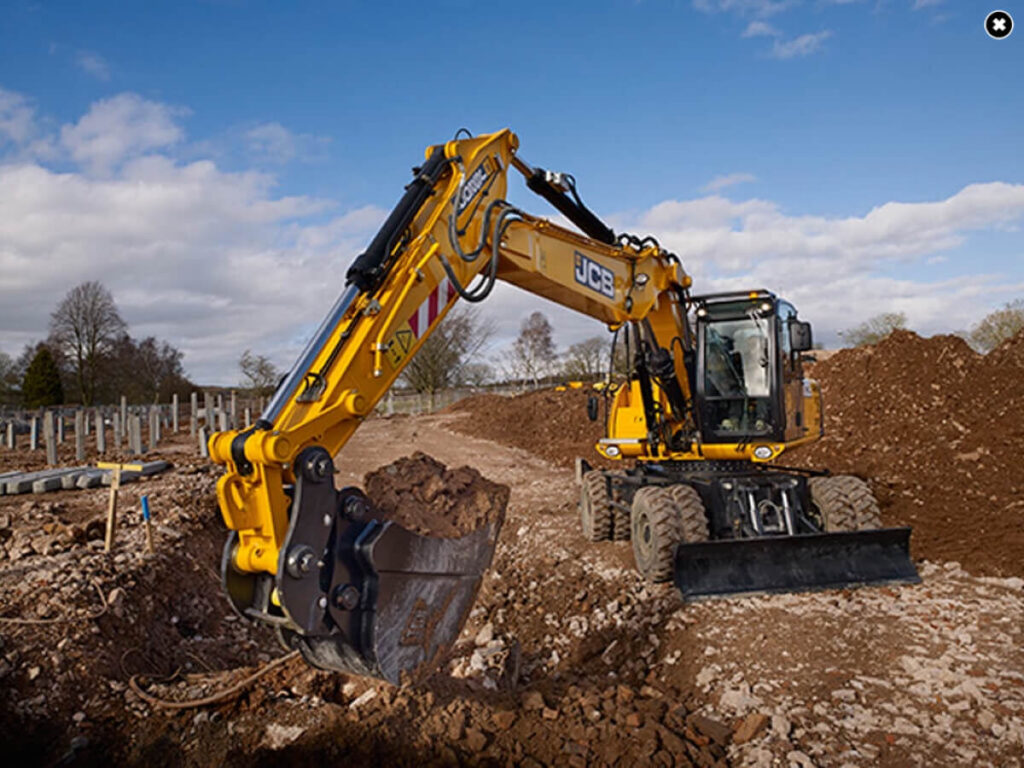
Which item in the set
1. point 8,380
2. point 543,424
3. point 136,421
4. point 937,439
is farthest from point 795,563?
point 8,380

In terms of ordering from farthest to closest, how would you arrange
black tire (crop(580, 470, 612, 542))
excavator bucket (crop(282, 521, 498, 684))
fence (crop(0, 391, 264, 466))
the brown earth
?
fence (crop(0, 391, 264, 466)) < black tire (crop(580, 470, 612, 542)) < the brown earth < excavator bucket (crop(282, 521, 498, 684))

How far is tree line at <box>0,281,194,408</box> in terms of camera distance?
3753 cm

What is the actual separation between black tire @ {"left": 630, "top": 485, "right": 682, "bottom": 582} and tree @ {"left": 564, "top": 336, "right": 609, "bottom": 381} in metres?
27.4

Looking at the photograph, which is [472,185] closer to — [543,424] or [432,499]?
[432,499]

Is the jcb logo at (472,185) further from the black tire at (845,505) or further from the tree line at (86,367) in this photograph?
the tree line at (86,367)

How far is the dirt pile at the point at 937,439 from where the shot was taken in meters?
7.41

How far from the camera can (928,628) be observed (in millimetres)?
4887

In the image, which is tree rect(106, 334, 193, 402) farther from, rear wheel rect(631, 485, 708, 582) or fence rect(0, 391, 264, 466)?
rear wheel rect(631, 485, 708, 582)

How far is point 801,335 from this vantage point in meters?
6.50

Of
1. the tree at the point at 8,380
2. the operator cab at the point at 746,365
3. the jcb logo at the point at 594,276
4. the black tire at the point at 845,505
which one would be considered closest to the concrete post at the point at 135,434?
the jcb logo at the point at 594,276

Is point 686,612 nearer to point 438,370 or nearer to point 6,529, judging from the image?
point 6,529

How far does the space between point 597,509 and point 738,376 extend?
2.18m

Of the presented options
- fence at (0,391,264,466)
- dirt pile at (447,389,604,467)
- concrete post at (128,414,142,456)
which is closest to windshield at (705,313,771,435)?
dirt pile at (447,389,604,467)

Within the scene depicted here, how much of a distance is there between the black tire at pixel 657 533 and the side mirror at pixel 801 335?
1.91 m
